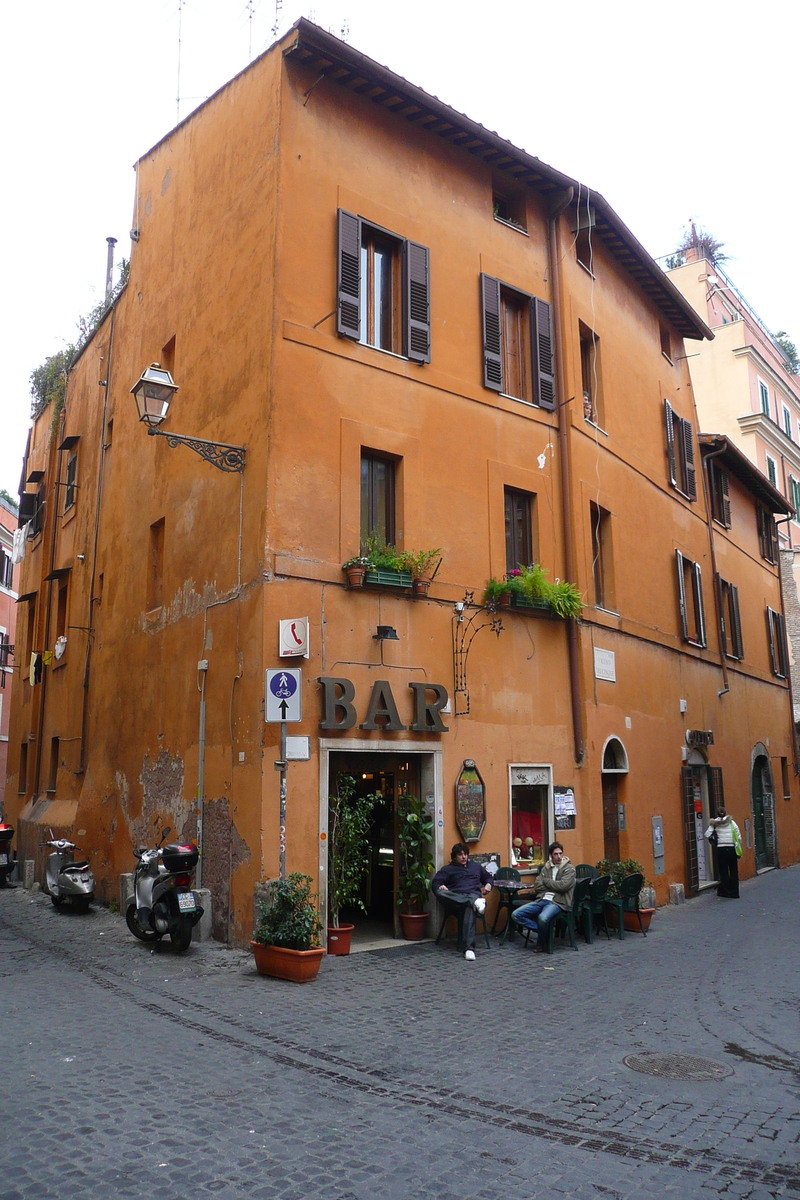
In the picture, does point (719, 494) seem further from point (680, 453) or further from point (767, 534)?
point (767, 534)

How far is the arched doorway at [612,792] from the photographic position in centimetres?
1445

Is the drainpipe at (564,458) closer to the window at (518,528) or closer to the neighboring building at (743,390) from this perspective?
the window at (518,528)

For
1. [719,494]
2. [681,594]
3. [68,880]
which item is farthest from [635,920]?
[719,494]

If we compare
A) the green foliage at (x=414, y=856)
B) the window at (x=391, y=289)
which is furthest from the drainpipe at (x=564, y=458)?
the green foliage at (x=414, y=856)

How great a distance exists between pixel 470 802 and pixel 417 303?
6.50 meters

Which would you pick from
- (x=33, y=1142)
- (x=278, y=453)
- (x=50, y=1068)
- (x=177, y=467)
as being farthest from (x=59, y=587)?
(x=33, y=1142)

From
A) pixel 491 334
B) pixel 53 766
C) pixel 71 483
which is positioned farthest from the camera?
pixel 71 483

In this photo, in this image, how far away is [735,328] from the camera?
3111 centimetres

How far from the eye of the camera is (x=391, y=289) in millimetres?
12727

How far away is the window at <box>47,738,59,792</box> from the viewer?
1848 centimetres

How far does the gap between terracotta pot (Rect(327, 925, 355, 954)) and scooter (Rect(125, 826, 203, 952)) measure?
141 cm

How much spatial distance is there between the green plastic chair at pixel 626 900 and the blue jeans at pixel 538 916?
1.43 metres

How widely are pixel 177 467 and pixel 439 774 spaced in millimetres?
5731

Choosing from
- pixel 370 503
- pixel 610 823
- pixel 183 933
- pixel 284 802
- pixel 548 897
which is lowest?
pixel 183 933
